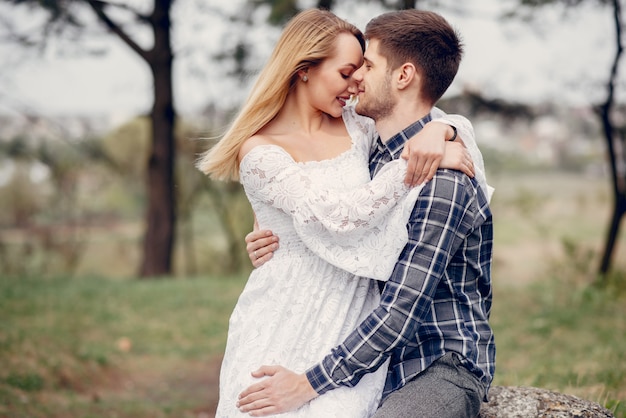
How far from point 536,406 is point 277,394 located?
3.03 feet

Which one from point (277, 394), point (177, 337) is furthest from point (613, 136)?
point (277, 394)

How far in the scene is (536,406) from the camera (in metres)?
2.35

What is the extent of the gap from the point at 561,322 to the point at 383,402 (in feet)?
16.7

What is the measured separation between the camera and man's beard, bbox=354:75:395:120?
2.37m

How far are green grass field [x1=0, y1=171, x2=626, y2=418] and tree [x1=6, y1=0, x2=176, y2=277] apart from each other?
43.8 inches

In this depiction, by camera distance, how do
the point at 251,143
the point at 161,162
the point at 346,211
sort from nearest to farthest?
the point at 346,211 < the point at 251,143 < the point at 161,162

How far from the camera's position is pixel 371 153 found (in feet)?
8.75

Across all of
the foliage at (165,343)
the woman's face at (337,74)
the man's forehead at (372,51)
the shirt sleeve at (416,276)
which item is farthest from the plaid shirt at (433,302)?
the foliage at (165,343)

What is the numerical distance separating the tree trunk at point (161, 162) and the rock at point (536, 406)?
8852 mm

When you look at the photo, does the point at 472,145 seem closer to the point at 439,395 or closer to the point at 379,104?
the point at 379,104

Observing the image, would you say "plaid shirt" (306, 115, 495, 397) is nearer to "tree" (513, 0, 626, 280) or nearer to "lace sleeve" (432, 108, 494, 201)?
"lace sleeve" (432, 108, 494, 201)

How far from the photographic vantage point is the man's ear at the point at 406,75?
2316 millimetres

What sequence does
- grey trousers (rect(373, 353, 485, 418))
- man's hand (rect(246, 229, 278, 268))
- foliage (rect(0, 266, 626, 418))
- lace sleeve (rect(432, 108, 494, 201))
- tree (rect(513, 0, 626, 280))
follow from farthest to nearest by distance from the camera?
tree (rect(513, 0, 626, 280)), foliage (rect(0, 266, 626, 418)), man's hand (rect(246, 229, 278, 268)), lace sleeve (rect(432, 108, 494, 201)), grey trousers (rect(373, 353, 485, 418))

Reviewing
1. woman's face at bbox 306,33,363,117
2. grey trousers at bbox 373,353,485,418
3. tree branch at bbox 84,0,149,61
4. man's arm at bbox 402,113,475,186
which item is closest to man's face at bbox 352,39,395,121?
woman's face at bbox 306,33,363,117
